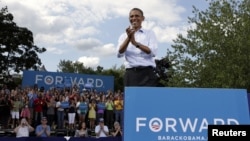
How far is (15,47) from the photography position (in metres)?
50.2

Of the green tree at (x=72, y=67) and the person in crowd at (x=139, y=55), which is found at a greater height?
the green tree at (x=72, y=67)

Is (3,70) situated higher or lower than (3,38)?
lower

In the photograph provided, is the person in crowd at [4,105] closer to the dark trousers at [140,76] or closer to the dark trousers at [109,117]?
the dark trousers at [109,117]

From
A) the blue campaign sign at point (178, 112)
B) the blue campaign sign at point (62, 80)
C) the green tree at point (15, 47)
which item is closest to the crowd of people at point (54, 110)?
the blue campaign sign at point (62, 80)

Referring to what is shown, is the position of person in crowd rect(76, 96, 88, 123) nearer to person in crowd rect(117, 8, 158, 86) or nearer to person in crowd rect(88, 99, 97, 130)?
person in crowd rect(88, 99, 97, 130)

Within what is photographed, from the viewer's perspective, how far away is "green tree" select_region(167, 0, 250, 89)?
28422 millimetres

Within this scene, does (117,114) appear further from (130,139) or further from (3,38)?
(3,38)

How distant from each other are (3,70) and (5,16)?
632 centimetres

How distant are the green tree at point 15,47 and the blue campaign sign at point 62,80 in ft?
65.4

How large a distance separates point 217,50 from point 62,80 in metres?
11.3

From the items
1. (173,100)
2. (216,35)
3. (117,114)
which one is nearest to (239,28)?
(216,35)

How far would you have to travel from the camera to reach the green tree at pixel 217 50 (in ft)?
93.2

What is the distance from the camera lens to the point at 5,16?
161 feet

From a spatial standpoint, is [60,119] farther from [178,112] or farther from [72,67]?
[72,67]
